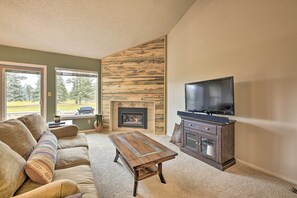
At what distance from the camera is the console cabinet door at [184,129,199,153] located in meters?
2.83

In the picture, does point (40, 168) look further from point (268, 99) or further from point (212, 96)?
point (268, 99)

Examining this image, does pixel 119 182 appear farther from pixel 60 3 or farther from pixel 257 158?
pixel 60 3

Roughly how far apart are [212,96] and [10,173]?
2819mm

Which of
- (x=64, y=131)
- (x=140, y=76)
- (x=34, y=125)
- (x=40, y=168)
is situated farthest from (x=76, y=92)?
(x=40, y=168)

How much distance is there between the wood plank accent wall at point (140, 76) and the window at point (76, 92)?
1.73 feet

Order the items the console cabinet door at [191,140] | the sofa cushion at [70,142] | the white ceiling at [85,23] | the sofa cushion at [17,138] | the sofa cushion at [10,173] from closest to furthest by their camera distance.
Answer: the sofa cushion at [10,173] < the sofa cushion at [17,138] < the sofa cushion at [70,142] < the white ceiling at [85,23] < the console cabinet door at [191,140]

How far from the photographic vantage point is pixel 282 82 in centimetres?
210

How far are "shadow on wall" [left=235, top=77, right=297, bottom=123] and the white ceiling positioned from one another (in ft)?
8.02

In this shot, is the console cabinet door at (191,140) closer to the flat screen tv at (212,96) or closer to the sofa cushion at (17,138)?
the flat screen tv at (212,96)

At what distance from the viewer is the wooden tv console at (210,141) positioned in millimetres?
2398

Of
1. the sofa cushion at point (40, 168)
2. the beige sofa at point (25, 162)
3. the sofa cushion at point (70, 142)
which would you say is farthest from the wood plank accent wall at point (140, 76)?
the sofa cushion at point (40, 168)

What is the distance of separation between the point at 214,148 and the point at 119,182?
1.65 m

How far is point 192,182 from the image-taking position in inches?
80.5

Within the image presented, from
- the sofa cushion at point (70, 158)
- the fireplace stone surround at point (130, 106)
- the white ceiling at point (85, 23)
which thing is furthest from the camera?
the fireplace stone surround at point (130, 106)
